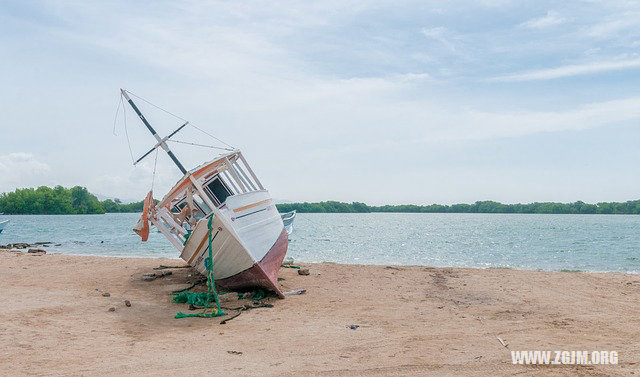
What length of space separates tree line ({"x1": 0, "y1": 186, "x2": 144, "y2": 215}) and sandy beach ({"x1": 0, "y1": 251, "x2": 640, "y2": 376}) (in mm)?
110559

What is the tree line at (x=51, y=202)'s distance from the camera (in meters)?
113

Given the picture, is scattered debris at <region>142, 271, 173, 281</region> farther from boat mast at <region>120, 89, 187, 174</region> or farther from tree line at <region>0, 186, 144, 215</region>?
tree line at <region>0, 186, 144, 215</region>

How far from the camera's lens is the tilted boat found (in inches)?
377

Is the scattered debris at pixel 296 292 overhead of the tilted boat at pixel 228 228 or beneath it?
beneath

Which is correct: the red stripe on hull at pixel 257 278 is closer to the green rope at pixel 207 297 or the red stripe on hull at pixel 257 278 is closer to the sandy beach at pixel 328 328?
the sandy beach at pixel 328 328

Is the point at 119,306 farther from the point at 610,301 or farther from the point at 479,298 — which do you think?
the point at 610,301

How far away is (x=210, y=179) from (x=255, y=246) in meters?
3.52

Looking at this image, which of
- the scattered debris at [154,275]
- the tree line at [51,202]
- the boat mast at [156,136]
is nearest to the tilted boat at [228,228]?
the boat mast at [156,136]

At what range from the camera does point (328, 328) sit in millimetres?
7562

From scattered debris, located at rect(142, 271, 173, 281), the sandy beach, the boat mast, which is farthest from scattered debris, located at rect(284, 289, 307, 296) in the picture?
the boat mast

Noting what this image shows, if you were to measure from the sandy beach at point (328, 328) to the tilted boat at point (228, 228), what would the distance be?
64cm

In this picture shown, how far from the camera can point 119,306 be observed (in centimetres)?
930

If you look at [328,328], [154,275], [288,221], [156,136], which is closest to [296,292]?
[328,328]

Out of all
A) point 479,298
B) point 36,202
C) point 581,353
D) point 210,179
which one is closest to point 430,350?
point 581,353
